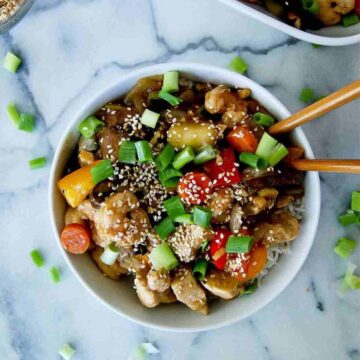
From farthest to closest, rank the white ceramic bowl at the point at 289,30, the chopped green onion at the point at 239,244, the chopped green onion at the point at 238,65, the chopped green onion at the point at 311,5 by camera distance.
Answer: the chopped green onion at the point at 238,65
the chopped green onion at the point at 311,5
the white ceramic bowl at the point at 289,30
the chopped green onion at the point at 239,244

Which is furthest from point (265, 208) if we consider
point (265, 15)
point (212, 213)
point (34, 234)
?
point (34, 234)

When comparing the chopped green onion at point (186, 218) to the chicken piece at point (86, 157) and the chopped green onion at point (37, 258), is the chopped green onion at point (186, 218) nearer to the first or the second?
the chicken piece at point (86, 157)

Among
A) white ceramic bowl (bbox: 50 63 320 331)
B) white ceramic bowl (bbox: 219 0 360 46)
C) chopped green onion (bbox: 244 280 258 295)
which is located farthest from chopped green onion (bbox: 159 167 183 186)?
white ceramic bowl (bbox: 219 0 360 46)

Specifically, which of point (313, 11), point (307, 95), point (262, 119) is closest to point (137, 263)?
point (262, 119)

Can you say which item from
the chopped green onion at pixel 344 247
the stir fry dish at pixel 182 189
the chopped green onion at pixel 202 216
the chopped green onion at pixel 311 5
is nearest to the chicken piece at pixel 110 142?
the stir fry dish at pixel 182 189

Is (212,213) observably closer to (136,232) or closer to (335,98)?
(136,232)

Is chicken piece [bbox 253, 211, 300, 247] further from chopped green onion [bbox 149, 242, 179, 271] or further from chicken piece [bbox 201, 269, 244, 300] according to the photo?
chopped green onion [bbox 149, 242, 179, 271]

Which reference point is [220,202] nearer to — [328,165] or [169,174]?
[169,174]
